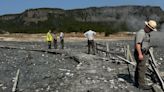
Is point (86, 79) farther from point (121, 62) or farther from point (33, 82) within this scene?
point (121, 62)

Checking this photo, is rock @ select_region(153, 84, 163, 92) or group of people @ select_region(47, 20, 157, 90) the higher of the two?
group of people @ select_region(47, 20, 157, 90)

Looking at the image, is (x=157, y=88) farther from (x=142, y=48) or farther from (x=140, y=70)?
(x=142, y=48)

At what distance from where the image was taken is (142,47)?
11.2 meters

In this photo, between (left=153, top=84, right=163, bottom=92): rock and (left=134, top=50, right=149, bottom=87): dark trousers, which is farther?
(left=134, top=50, right=149, bottom=87): dark trousers

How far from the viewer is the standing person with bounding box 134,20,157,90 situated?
36.3 ft

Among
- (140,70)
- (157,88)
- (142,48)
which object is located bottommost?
(157,88)

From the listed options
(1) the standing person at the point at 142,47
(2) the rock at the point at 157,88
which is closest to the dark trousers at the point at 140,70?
(1) the standing person at the point at 142,47

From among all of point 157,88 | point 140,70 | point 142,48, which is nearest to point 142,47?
point 142,48

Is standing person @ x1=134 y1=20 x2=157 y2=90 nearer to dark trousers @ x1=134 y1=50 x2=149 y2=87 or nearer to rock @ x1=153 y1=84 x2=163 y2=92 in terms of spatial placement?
dark trousers @ x1=134 y1=50 x2=149 y2=87

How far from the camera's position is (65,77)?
14227 millimetres

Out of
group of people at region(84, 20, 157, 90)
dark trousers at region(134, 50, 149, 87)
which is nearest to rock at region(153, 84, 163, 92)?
group of people at region(84, 20, 157, 90)

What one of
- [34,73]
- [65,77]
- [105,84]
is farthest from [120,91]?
[34,73]

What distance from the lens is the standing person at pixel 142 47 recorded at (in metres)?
11.1

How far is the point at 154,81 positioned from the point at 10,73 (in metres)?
6.62
